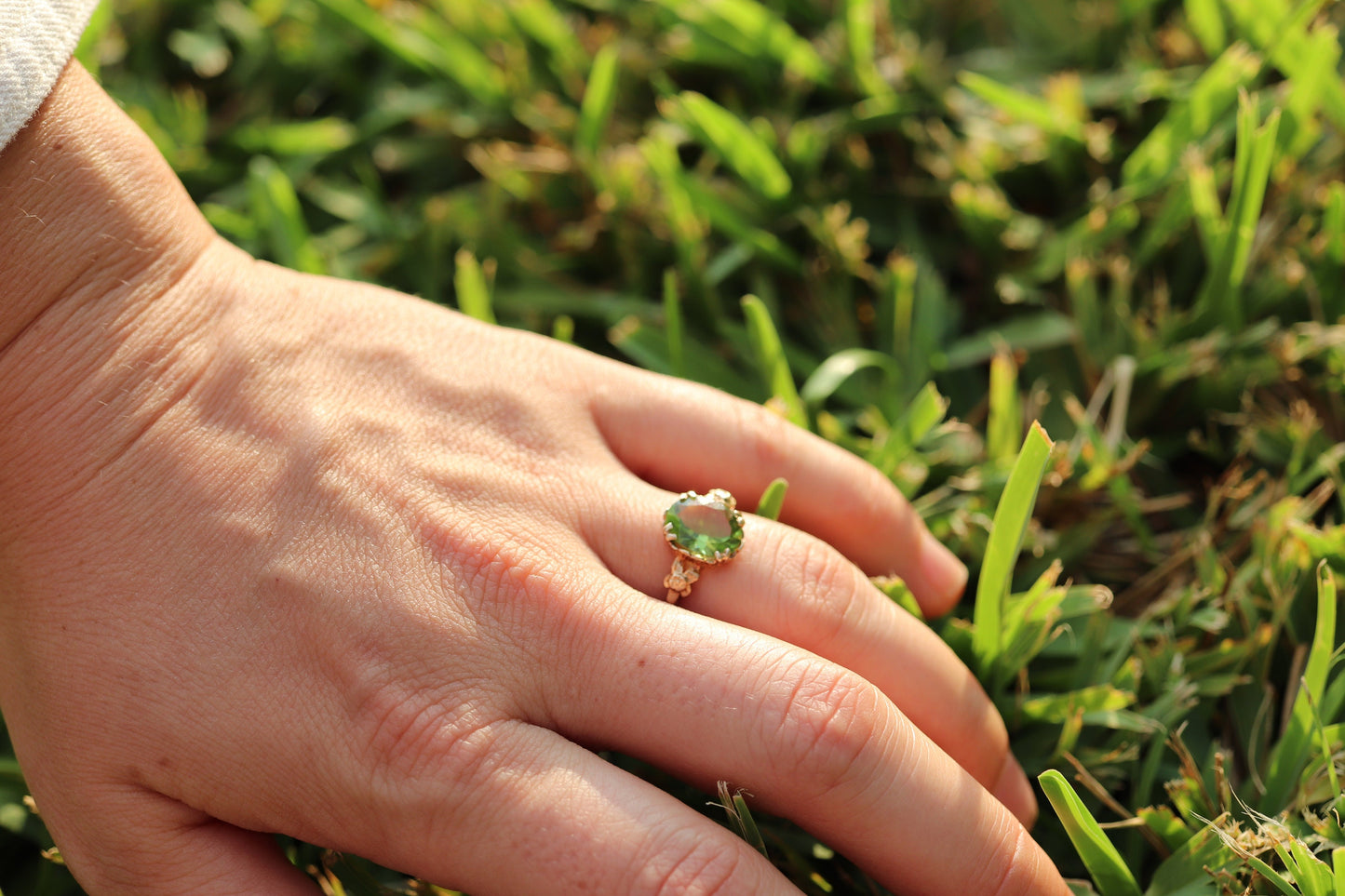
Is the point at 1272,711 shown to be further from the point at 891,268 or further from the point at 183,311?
the point at 183,311

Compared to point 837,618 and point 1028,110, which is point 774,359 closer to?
Result: point 837,618

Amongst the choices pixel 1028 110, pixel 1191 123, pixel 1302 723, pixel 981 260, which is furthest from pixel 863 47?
pixel 1302 723

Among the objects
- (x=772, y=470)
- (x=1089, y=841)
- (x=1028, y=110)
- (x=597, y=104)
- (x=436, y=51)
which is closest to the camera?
(x=1089, y=841)

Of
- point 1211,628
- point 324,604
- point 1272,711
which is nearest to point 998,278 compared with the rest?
point 1211,628

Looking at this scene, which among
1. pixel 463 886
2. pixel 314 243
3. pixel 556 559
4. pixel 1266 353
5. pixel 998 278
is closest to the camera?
pixel 463 886

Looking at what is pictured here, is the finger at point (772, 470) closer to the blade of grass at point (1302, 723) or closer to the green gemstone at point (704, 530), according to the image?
the green gemstone at point (704, 530)

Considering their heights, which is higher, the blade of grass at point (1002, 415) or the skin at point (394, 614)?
the blade of grass at point (1002, 415)

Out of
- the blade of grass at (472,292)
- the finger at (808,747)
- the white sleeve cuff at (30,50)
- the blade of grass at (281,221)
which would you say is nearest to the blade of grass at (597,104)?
the blade of grass at (472,292)
